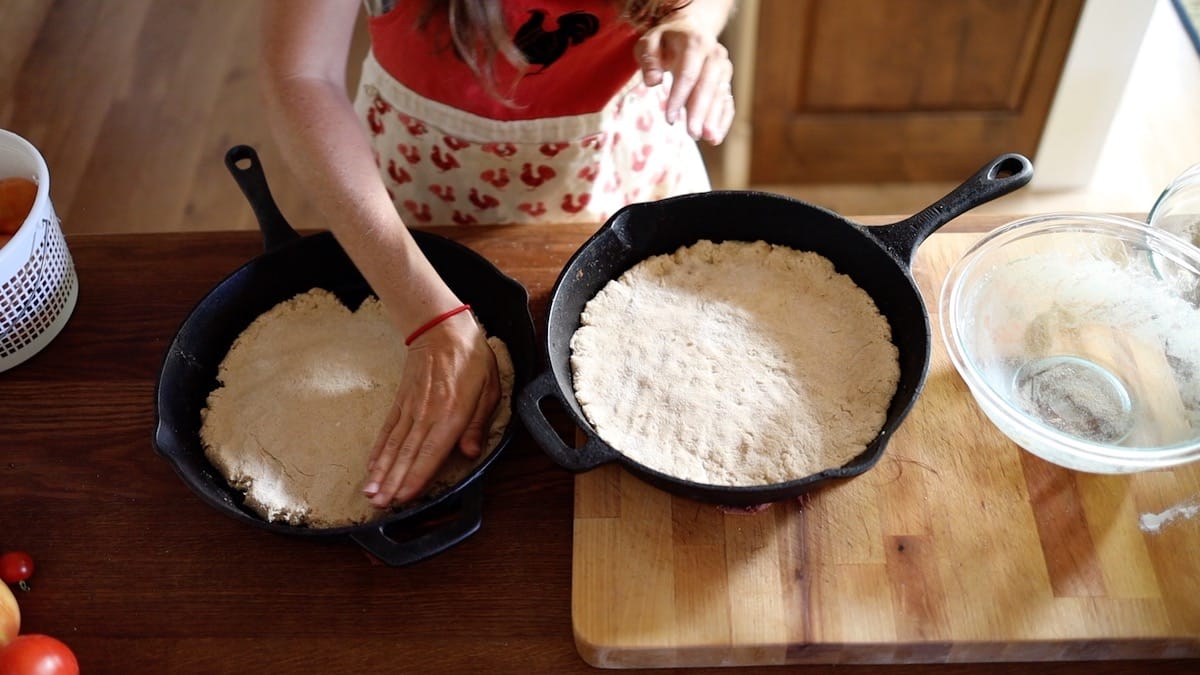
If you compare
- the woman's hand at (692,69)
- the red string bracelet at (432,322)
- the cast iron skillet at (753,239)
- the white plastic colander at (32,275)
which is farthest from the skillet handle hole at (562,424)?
the white plastic colander at (32,275)

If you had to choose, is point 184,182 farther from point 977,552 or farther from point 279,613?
point 977,552

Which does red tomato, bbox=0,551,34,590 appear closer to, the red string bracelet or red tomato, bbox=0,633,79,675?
red tomato, bbox=0,633,79,675

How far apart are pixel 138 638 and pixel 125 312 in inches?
14.5

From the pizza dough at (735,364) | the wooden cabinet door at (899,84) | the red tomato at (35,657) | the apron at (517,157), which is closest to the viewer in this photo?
the red tomato at (35,657)

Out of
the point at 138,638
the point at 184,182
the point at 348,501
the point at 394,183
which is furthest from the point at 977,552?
the point at 184,182

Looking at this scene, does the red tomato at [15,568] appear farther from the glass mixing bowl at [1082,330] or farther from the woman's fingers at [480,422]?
the glass mixing bowl at [1082,330]

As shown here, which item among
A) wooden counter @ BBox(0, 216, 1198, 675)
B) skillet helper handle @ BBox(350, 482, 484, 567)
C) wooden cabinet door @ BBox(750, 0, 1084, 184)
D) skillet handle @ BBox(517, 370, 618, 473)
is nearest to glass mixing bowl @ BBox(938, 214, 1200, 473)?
wooden counter @ BBox(0, 216, 1198, 675)

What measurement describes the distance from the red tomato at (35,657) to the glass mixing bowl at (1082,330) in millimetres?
759

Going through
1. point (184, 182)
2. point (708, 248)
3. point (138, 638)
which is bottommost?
point (184, 182)

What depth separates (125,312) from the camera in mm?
1025

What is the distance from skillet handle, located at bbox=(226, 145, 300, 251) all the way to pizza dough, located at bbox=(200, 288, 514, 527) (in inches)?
2.6

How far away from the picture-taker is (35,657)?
74cm

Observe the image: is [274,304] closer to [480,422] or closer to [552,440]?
[480,422]

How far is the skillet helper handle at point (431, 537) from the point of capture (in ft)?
2.52
